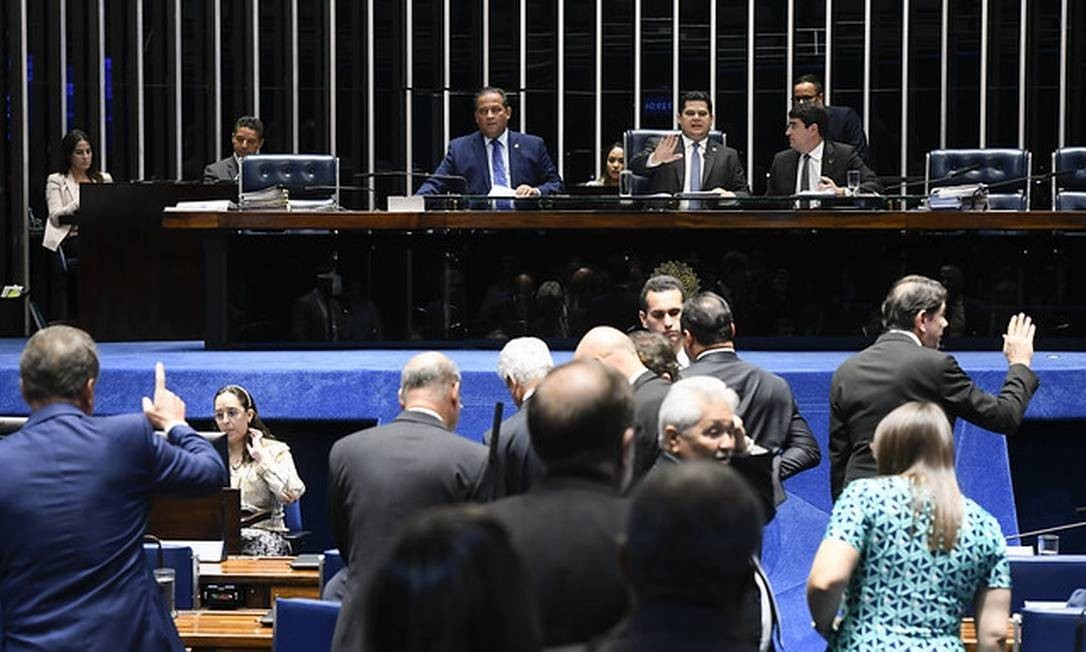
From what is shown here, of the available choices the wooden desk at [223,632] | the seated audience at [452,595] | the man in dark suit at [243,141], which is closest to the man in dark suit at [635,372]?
the wooden desk at [223,632]

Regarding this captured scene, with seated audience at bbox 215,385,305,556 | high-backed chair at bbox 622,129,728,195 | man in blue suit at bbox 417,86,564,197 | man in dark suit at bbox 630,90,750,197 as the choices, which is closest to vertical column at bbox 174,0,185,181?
man in blue suit at bbox 417,86,564,197

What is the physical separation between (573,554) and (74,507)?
147cm

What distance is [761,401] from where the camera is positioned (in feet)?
17.4

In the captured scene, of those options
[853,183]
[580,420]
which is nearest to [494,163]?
[853,183]

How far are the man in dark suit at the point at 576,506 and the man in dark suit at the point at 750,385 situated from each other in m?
2.08

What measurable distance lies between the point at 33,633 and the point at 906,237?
5978 mm

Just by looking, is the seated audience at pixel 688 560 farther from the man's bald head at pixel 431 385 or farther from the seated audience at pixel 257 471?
the seated audience at pixel 257 471

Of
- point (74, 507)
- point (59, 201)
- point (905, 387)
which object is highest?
point (59, 201)

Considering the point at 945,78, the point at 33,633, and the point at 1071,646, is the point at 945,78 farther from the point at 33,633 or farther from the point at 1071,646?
the point at 33,633

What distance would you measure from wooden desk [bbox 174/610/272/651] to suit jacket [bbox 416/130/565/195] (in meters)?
4.16

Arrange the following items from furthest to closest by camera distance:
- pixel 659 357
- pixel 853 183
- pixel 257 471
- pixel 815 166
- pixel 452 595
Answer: pixel 815 166
pixel 853 183
pixel 257 471
pixel 659 357
pixel 452 595

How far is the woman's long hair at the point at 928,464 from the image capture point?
3.91 metres

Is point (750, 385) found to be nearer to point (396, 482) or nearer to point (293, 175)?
point (396, 482)

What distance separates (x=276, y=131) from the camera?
13133mm
